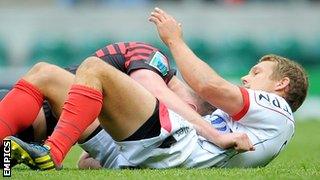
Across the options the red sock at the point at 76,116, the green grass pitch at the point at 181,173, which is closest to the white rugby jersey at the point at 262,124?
the green grass pitch at the point at 181,173

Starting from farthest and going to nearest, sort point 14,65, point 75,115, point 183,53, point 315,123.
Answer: point 14,65
point 315,123
point 183,53
point 75,115

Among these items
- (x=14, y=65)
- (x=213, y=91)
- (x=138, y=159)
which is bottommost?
(x=14, y=65)

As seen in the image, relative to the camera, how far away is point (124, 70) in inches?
273

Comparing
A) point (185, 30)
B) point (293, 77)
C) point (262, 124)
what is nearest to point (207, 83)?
point (262, 124)

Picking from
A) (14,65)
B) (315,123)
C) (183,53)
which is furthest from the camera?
(14,65)

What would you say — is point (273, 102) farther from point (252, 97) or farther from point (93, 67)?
point (93, 67)

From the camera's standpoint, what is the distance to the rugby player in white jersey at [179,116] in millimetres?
6148

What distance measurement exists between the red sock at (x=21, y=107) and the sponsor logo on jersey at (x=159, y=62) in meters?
0.76

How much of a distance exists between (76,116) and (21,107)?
0.50 meters

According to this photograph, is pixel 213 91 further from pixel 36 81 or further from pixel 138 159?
pixel 36 81

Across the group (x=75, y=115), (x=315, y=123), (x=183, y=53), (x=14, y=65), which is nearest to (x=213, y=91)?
(x=183, y=53)

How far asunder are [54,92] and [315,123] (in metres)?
9.47

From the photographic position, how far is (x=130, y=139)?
6316mm

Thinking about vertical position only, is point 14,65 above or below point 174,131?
below
